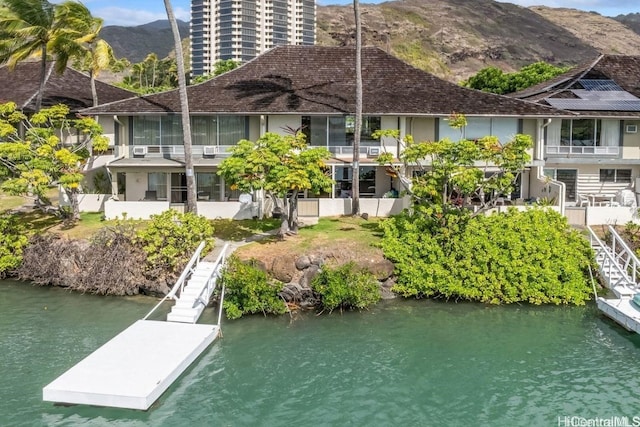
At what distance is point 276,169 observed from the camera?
24.5 meters

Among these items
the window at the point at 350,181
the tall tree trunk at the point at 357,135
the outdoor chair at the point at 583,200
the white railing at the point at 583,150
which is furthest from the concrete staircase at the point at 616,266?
the window at the point at 350,181

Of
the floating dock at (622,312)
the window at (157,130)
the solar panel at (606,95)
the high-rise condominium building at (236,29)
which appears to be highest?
the high-rise condominium building at (236,29)

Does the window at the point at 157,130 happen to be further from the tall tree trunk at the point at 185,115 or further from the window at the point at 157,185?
the tall tree trunk at the point at 185,115

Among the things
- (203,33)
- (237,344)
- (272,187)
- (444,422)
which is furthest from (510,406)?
(203,33)

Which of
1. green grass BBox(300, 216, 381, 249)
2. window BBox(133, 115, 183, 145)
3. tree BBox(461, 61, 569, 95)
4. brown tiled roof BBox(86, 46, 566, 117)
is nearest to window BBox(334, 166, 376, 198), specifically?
brown tiled roof BBox(86, 46, 566, 117)

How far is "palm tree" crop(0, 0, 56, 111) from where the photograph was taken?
32.1 meters

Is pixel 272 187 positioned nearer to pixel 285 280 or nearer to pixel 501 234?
pixel 285 280

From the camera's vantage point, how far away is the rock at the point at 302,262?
912 inches

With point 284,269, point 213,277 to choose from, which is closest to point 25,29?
point 213,277

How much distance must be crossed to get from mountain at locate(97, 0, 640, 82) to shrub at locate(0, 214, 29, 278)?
113 meters

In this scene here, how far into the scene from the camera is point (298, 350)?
18.7 meters

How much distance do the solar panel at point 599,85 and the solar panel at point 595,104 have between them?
224cm

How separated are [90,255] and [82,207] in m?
6.97

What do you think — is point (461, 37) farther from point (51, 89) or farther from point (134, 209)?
point (134, 209)
